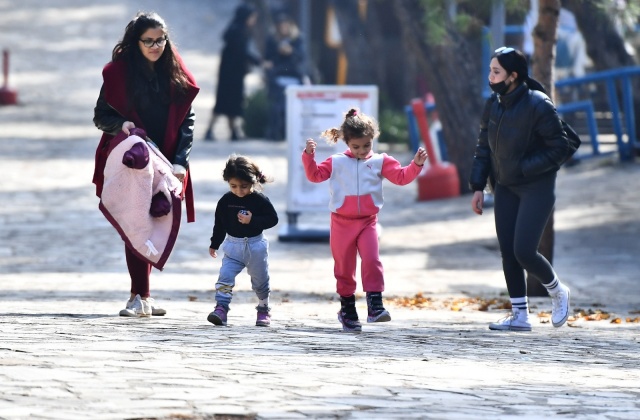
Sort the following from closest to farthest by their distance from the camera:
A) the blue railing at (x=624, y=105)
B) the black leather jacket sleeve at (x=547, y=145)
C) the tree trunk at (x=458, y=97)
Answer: the black leather jacket sleeve at (x=547, y=145), the tree trunk at (x=458, y=97), the blue railing at (x=624, y=105)

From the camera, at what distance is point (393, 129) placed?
2480cm

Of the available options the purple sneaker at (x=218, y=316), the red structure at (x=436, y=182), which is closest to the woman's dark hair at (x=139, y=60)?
the purple sneaker at (x=218, y=316)

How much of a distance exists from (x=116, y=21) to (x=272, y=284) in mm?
35078

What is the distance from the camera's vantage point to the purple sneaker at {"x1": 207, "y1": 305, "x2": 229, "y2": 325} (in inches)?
336

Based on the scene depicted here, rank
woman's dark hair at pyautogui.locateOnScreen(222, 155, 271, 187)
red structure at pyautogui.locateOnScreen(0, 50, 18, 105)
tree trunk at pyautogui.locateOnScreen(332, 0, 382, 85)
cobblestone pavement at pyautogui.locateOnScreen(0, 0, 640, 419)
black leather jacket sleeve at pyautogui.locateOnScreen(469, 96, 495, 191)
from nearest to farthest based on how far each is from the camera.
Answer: cobblestone pavement at pyautogui.locateOnScreen(0, 0, 640, 419) < woman's dark hair at pyautogui.locateOnScreen(222, 155, 271, 187) < black leather jacket sleeve at pyautogui.locateOnScreen(469, 96, 495, 191) < tree trunk at pyautogui.locateOnScreen(332, 0, 382, 85) < red structure at pyautogui.locateOnScreen(0, 50, 18, 105)

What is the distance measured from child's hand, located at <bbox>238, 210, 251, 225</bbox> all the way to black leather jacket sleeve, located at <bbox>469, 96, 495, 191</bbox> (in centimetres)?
146

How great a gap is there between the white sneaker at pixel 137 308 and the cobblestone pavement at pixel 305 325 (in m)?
0.16

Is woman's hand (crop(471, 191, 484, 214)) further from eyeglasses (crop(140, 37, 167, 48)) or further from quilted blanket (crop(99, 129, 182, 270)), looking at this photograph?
eyeglasses (crop(140, 37, 167, 48))

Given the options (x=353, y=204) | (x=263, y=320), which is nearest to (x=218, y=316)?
(x=263, y=320)

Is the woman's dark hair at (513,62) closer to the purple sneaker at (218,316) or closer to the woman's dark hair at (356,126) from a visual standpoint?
the woman's dark hair at (356,126)

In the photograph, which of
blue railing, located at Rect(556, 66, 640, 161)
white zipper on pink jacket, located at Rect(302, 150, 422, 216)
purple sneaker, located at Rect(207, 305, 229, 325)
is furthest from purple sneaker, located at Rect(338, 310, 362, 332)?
blue railing, located at Rect(556, 66, 640, 161)

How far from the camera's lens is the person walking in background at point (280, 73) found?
24.9 metres

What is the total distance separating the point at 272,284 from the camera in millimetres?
11969

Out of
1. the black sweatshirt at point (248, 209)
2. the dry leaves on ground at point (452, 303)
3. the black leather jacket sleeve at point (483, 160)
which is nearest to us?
the black sweatshirt at point (248, 209)
